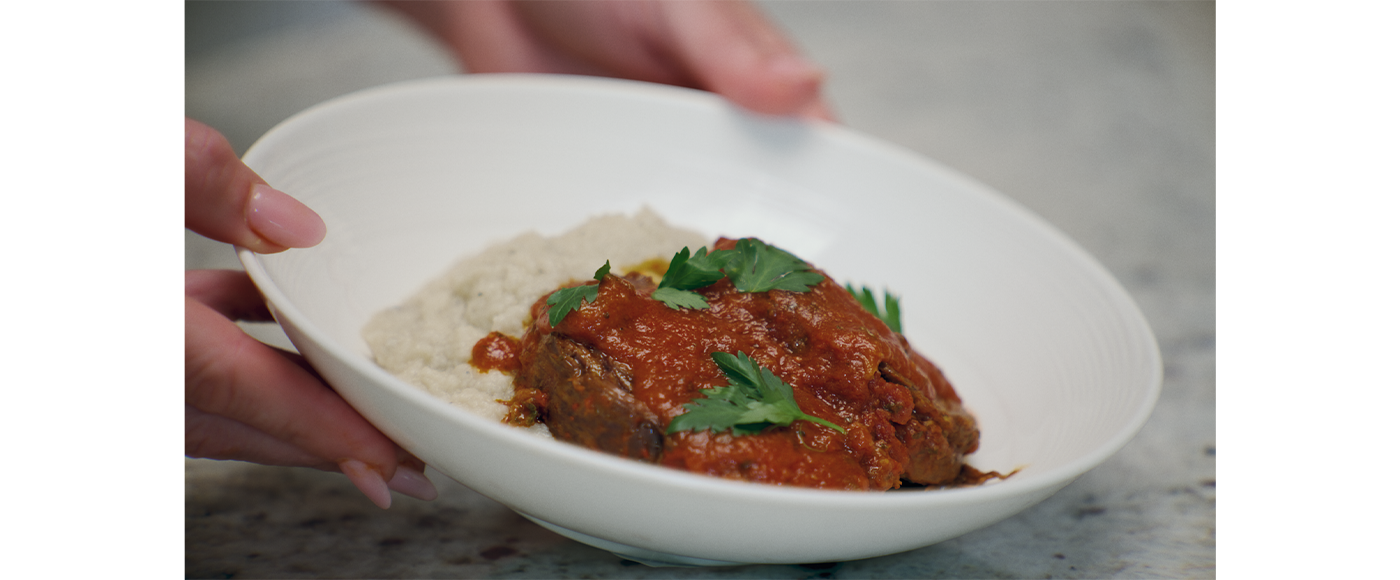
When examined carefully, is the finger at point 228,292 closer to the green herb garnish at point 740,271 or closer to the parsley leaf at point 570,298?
the parsley leaf at point 570,298

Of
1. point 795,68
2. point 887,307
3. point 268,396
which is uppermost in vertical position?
point 795,68

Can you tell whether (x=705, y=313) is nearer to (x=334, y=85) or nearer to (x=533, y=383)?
(x=533, y=383)

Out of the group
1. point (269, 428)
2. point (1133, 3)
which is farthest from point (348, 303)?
point (1133, 3)

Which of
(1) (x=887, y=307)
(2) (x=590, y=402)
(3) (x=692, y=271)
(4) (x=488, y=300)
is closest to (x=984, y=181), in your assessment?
(1) (x=887, y=307)

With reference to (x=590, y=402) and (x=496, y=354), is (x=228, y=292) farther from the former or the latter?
(x=590, y=402)

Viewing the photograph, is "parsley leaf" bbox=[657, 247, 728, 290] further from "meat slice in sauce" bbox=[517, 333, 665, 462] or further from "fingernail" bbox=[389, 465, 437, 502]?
"fingernail" bbox=[389, 465, 437, 502]

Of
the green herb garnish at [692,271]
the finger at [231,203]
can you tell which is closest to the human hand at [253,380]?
the finger at [231,203]
